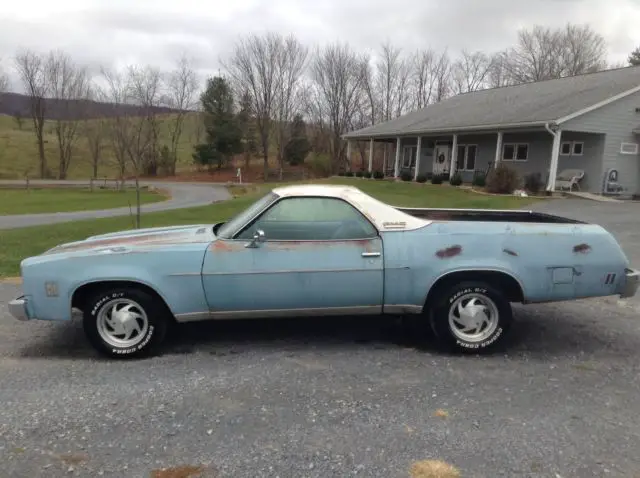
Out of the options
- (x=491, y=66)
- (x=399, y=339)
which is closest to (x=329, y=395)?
(x=399, y=339)

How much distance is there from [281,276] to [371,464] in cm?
183

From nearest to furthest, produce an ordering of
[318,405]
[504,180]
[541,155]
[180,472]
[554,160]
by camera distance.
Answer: [180,472] → [318,405] → [554,160] → [504,180] → [541,155]

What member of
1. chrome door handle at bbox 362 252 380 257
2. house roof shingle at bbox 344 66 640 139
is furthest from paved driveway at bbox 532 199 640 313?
chrome door handle at bbox 362 252 380 257

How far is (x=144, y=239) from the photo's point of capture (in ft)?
14.9

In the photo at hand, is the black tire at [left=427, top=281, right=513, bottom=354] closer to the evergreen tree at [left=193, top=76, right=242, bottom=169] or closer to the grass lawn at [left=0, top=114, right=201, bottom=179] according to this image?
the evergreen tree at [left=193, top=76, right=242, bottom=169]

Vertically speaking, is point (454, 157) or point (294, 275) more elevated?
point (454, 157)

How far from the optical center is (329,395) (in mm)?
3609

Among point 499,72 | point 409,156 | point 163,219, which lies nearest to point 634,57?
point 499,72

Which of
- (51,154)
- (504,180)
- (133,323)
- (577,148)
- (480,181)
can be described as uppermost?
(577,148)

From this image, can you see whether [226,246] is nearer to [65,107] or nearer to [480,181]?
[480,181]

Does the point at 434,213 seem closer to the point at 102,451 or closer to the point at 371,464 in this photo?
the point at 371,464

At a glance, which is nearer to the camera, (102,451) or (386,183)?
(102,451)

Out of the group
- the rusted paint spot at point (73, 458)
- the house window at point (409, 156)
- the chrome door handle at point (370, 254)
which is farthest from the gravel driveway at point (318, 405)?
the house window at point (409, 156)

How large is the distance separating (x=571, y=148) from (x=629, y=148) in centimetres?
246
